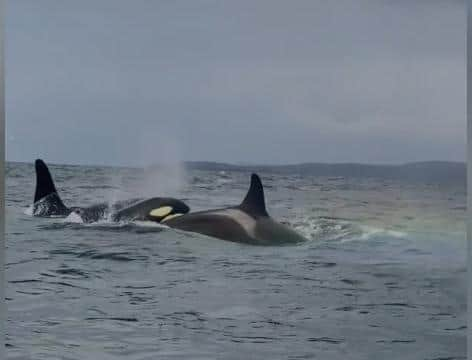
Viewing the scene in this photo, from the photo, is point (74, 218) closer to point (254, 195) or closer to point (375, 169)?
point (254, 195)

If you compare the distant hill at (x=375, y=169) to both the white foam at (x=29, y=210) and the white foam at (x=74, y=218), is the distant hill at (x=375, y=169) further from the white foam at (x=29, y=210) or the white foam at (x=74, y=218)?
the white foam at (x=29, y=210)

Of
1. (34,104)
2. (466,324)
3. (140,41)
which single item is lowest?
(466,324)

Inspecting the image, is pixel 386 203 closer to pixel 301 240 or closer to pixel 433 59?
pixel 301 240

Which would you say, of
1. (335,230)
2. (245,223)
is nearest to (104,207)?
(245,223)

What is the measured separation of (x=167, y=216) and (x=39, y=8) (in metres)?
0.78

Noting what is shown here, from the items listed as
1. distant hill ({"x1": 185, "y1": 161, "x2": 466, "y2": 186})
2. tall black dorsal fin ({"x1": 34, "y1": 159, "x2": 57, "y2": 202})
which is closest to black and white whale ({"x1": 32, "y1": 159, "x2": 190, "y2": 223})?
tall black dorsal fin ({"x1": 34, "y1": 159, "x2": 57, "y2": 202})

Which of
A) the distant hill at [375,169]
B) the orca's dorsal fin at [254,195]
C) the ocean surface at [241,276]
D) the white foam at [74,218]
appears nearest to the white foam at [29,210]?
the ocean surface at [241,276]

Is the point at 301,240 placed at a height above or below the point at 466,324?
above

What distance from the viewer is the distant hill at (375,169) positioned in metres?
2.59

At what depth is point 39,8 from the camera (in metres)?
2.71

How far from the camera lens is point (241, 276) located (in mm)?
2670

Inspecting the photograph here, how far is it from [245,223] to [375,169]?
44cm

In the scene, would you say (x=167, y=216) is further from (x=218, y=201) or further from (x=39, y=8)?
(x=39, y=8)

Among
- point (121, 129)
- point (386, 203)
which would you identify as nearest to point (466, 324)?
point (386, 203)
